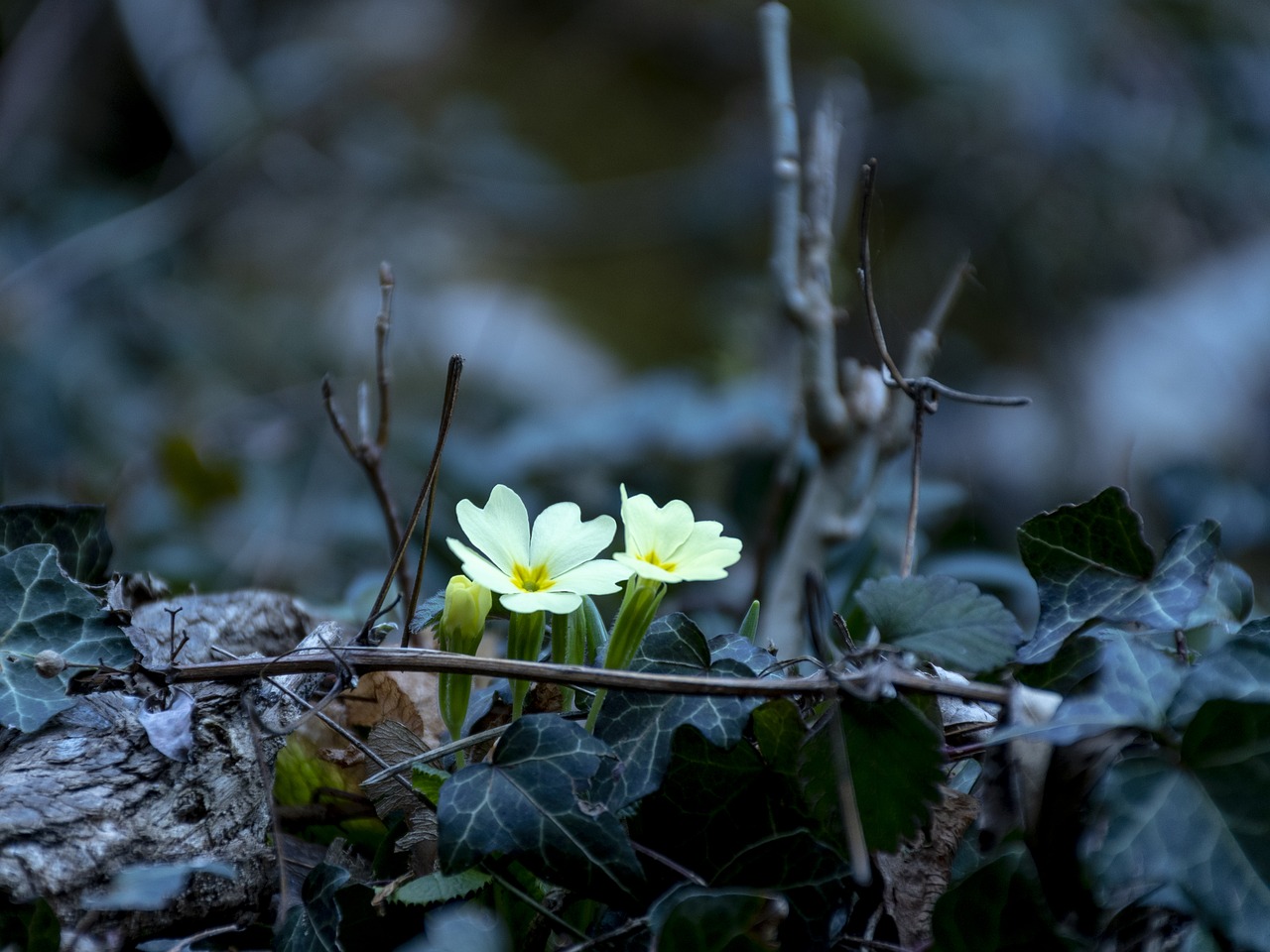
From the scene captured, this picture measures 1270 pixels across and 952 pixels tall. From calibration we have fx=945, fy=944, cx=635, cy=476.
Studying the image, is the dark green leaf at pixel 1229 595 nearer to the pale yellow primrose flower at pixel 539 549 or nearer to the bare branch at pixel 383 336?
the pale yellow primrose flower at pixel 539 549

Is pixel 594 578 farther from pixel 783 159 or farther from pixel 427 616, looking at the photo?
pixel 783 159

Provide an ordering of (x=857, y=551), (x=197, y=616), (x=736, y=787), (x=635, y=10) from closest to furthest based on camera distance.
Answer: (x=736, y=787), (x=197, y=616), (x=857, y=551), (x=635, y=10)

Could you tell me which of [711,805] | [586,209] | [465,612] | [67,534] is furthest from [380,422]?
[586,209]

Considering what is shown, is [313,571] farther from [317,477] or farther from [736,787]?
[736,787]

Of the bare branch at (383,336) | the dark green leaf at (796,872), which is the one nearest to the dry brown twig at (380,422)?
the bare branch at (383,336)

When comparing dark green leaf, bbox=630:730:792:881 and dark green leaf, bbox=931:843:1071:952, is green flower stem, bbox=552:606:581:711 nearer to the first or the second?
dark green leaf, bbox=630:730:792:881

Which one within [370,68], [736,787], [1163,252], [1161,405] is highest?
[370,68]

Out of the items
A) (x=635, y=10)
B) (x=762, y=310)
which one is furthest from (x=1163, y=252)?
(x=635, y=10)
